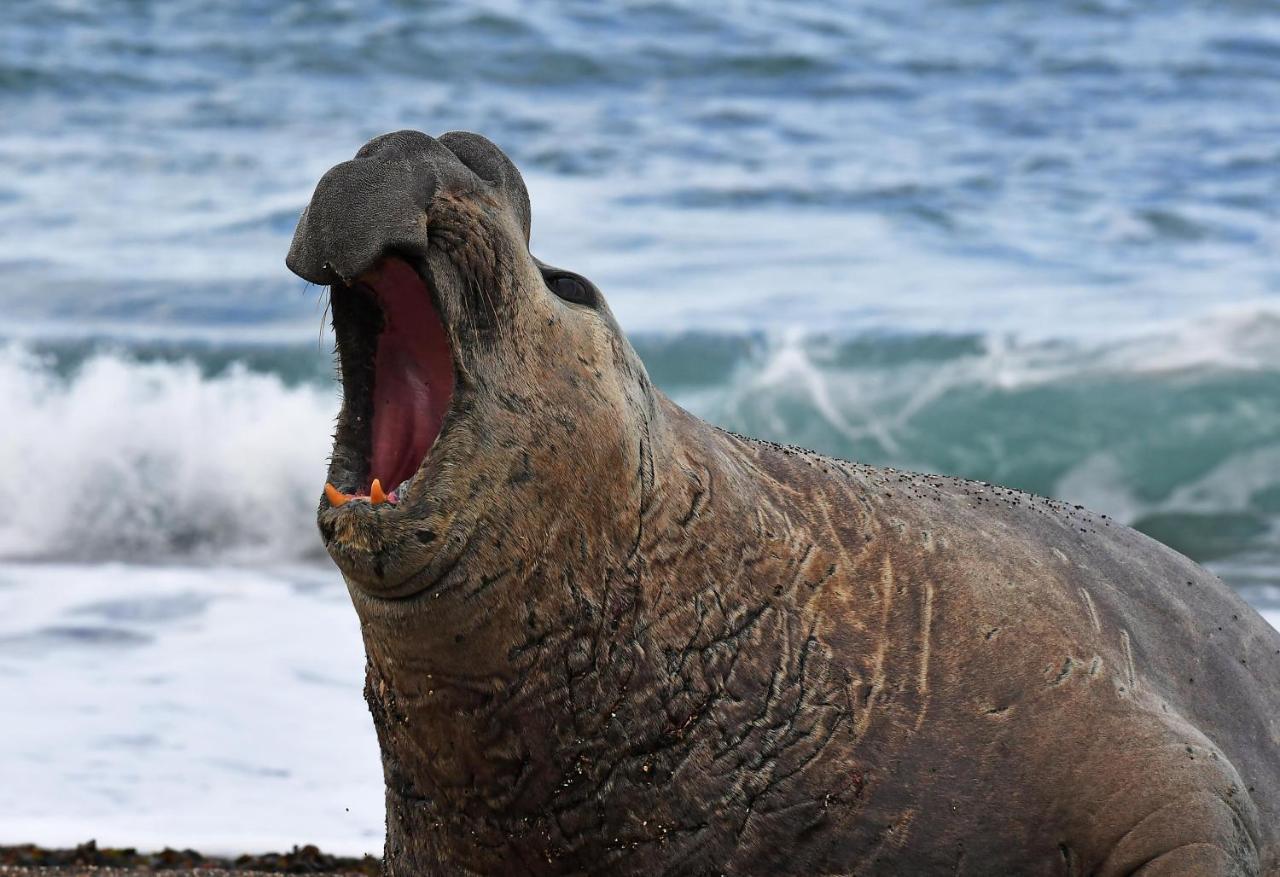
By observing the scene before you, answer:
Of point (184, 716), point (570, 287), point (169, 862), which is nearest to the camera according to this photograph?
point (570, 287)

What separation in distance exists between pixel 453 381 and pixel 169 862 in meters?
2.90

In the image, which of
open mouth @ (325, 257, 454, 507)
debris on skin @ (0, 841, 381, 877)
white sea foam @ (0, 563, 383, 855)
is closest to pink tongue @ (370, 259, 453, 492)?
open mouth @ (325, 257, 454, 507)

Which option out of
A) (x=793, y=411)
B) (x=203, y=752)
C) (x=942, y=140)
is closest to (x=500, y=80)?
(x=942, y=140)

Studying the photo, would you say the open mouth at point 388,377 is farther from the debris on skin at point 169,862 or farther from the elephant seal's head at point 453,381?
the debris on skin at point 169,862

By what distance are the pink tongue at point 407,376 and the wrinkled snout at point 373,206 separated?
195mm

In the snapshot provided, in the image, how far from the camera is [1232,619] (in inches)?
184

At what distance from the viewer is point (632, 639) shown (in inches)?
135

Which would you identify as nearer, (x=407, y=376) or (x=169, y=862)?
(x=407, y=376)

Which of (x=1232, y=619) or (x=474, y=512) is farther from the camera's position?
(x=1232, y=619)

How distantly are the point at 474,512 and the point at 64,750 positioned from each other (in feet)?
13.4

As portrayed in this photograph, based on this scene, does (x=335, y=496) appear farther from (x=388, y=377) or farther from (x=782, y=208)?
(x=782, y=208)

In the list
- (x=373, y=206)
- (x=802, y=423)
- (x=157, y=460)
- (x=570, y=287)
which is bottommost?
(x=802, y=423)

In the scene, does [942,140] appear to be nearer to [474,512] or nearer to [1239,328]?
[1239,328]

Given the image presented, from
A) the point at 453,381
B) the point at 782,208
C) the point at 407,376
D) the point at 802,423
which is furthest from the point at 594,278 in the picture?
the point at 453,381
